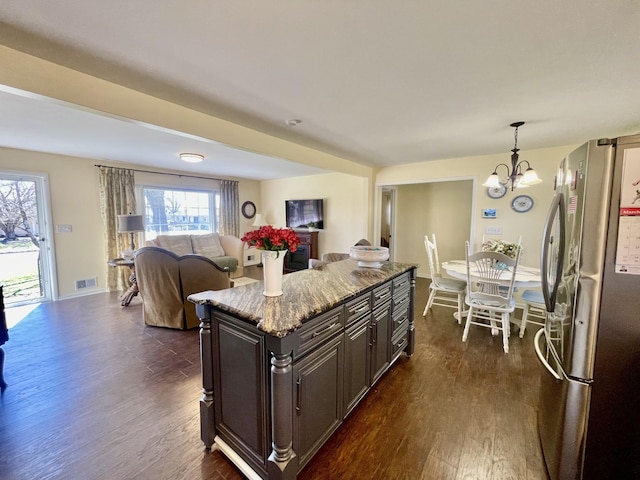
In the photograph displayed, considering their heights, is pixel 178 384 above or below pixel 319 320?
below

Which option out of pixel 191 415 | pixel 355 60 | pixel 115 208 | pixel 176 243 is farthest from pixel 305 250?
pixel 355 60

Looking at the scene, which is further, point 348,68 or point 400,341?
point 400,341

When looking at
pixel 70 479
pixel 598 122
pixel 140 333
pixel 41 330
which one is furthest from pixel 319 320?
pixel 41 330

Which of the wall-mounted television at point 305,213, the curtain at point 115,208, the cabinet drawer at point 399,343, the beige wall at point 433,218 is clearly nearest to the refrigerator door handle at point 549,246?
the cabinet drawer at point 399,343

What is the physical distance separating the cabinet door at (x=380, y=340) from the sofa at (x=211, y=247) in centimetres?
370

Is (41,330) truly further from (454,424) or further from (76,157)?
(454,424)

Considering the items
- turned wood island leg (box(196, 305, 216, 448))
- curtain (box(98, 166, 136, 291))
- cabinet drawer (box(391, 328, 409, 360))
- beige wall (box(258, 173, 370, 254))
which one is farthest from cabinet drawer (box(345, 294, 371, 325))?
curtain (box(98, 166, 136, 291))

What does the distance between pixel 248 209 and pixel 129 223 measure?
3.15 meters

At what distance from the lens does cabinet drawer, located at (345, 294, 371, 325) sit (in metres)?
1.65

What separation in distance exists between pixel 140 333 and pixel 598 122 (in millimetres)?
5439

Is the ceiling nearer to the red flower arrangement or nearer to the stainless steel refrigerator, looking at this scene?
the stainless steel refrigerator

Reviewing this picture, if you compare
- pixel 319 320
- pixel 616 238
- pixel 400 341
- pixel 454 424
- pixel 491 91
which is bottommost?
pixel 454 424

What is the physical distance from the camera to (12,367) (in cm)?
238

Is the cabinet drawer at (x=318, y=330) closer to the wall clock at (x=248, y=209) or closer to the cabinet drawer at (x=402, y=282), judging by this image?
the cabinet drawer at (x=402, y=282)
